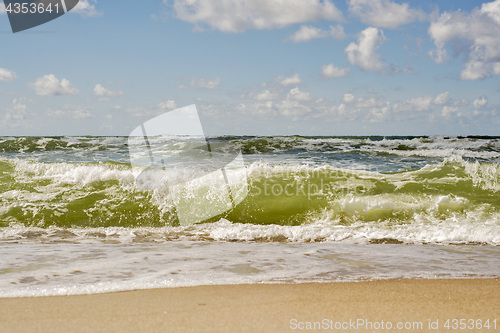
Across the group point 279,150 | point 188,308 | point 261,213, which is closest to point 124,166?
point 261,213

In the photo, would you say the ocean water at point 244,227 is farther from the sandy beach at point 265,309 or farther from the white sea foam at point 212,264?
the sandy beach at point 265,309

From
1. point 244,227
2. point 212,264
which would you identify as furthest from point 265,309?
point 244,227

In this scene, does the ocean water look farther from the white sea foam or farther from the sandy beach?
the sandy beach

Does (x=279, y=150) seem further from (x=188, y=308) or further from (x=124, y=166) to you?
(x=188, y=308)

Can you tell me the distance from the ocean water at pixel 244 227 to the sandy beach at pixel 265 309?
11.8 inches

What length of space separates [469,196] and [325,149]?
13.0 metres

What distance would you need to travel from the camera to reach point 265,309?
2.72 metres

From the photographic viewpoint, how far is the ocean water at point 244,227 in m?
3.85

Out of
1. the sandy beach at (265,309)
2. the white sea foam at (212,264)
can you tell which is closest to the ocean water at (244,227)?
the white sea foam at (212,264)

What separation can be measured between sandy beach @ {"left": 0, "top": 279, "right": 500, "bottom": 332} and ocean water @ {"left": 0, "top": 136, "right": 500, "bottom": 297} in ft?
0.98

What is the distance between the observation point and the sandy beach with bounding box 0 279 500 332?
2.44 meters

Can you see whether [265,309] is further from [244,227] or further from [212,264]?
[244,227]

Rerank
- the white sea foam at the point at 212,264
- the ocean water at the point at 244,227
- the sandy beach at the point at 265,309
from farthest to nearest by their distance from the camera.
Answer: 1. the ocean water at the point at 244,227
2. the white sea foam at the point at 212,264
3. the sandy beach at the point at 265,309

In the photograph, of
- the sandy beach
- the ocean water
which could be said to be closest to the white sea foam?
the ocean water
